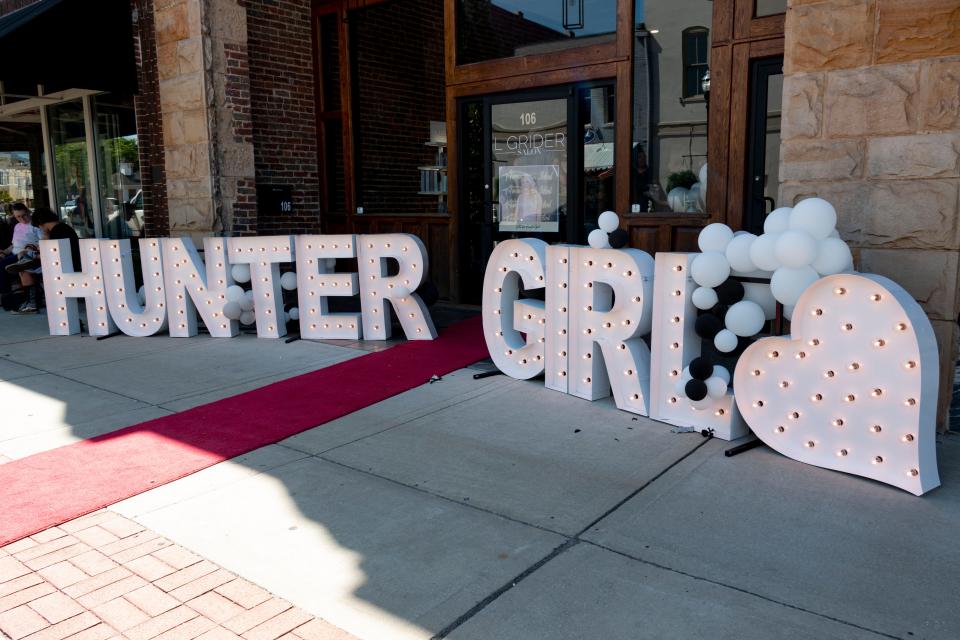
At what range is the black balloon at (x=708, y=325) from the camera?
13.4ft

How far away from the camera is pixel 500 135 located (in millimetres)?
7598

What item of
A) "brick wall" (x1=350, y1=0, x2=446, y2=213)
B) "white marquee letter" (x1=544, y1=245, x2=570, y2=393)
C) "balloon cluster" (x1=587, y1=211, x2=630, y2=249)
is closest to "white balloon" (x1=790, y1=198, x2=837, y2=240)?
"balloon cluster" (x1=587, y1=211, x2=630, y2=249)

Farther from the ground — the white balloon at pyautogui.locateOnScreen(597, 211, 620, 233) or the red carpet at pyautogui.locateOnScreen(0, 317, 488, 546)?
the white balloon at pyautogui.locateOnScreen(597, 211, 620, 233)

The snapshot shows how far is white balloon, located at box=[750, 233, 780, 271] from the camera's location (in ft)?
12.6

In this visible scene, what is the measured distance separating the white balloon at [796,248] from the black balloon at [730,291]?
0.37m

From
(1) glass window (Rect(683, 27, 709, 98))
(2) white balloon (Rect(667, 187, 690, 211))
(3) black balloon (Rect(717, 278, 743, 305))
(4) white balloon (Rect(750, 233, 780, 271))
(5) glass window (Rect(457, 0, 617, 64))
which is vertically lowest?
(3) black balloon (Rect(717, 278, 743, 305))

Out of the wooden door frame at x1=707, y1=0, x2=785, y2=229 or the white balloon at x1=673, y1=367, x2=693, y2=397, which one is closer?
the white balloon at x1=673, y1=367, x2=693, y2=397

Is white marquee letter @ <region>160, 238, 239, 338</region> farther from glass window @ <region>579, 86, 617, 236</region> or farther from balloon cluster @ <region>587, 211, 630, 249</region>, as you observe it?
balloon cluster @ <region>587, 211, 630, 249</region>

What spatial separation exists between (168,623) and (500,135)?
19.6ft

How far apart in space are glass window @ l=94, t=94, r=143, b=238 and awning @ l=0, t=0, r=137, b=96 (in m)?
0.81

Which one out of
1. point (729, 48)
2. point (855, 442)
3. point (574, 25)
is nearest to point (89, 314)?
point (574, 25)

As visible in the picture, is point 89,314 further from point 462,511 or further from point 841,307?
point 841,307

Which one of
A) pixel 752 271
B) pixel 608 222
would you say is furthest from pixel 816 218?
pixel 608 222

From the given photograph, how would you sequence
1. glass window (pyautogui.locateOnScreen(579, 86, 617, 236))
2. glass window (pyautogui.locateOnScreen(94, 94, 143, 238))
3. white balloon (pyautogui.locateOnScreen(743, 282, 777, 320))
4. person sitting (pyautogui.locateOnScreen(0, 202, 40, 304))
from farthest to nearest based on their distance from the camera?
glass window (pyautogui.locateOnScreen(94, 94, 143, 238))
person sitting (pyautogui.locateOnScreen(0, 202, 40, 304))
glass window (pyautogui.locateOnScreen(579, 86, 617, 236))
white balloon (pyautogui.locateOnScreen(743, 282, 777, 320))
